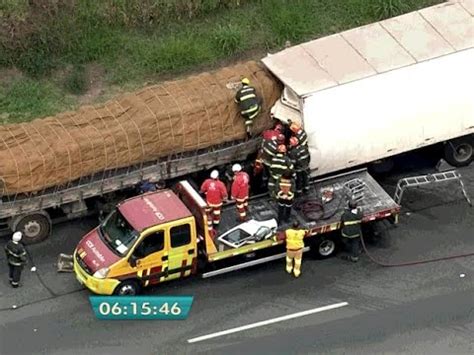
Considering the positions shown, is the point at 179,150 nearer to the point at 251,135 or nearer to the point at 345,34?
the point at 251,135

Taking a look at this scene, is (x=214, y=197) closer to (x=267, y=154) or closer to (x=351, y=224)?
(x=267, y=154)

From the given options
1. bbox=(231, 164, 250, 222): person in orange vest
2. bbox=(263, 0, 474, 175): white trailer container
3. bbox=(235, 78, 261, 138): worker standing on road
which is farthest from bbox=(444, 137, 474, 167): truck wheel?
bbox=(231, 164, 250, 222): person in orange vest

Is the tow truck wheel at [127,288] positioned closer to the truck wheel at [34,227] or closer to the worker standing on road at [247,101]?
the truck wheel at [34,227]

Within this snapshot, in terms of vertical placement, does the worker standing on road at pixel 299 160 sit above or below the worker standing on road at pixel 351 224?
Result: above

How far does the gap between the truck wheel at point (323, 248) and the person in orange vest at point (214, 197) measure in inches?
77.8

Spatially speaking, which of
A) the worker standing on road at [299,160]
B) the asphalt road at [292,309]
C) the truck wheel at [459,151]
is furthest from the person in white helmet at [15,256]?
the truck wheel at [459,151]

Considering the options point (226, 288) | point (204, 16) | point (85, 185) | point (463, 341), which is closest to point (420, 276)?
point (463, 341)

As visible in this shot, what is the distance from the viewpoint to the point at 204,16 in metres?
28.4

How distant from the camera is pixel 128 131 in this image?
874 inches

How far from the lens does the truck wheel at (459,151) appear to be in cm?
2411

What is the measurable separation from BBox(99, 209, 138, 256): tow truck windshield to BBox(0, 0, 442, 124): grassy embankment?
547 cm
